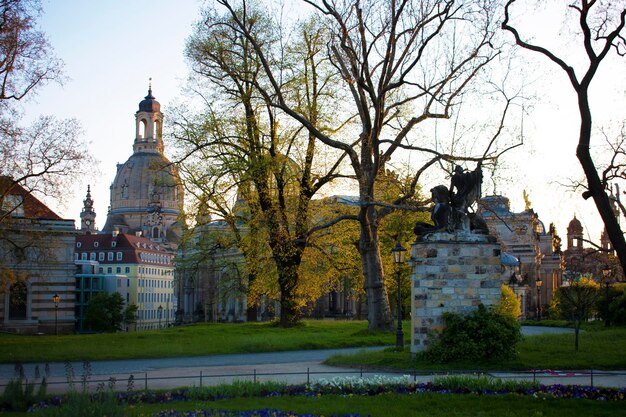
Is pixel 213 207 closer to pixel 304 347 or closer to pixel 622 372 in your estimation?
pixel 304 347

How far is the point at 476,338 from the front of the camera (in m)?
22.2

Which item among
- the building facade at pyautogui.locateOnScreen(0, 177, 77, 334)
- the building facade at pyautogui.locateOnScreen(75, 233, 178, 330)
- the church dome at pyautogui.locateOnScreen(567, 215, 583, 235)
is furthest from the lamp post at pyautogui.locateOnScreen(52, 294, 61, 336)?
the church dome at pyautogui.locateOnScreen(567, 215, 583, 235)

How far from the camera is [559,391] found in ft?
53.4

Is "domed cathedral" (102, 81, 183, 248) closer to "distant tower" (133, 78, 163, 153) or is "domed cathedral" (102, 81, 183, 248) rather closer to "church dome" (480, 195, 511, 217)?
"distant tower" (133, 78, 163, 153)

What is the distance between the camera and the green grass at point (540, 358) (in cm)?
2159

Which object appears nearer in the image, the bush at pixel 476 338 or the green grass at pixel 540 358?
the green grass at pixel 540 358

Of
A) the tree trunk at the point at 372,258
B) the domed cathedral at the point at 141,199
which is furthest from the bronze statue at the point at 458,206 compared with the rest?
the domed cathedral at the point at 141,199

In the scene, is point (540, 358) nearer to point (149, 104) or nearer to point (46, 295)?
point (46, 295)

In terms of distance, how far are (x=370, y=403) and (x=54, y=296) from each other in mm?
39866

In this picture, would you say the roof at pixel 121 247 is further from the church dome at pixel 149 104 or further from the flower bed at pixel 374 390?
the flower bed at pixel 374 390

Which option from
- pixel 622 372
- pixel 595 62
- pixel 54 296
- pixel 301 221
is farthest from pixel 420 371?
pixel 54 296

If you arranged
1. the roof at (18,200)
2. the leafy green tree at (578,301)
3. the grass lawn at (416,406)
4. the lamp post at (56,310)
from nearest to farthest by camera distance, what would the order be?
the grass lawn at (416,406)
the leafy green tree at (578,301)
the roof at (18,200)
the lamp post at (56,310)

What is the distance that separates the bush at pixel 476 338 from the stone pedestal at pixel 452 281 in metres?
0.31

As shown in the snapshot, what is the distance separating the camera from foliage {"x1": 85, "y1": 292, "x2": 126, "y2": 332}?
3642 inches
